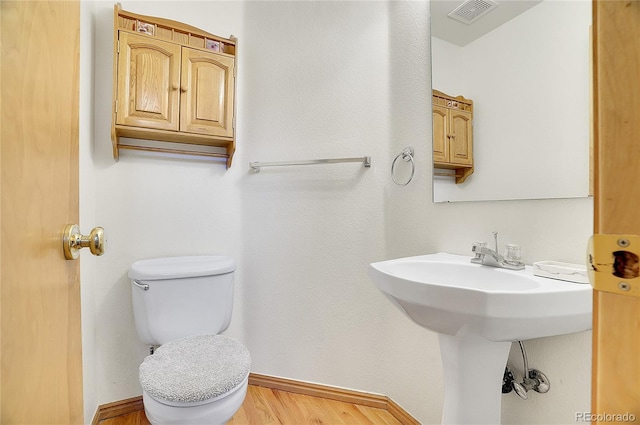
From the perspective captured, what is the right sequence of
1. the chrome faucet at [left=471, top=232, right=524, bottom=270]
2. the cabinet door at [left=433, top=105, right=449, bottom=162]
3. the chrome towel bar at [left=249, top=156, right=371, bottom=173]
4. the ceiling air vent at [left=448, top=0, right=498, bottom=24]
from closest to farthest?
the chrome faucet at [left=471, top=232, right=524, bottom=270] < the ceiling air vent at [left=448, top=0, right=498, bottom=24] < the cabinet door at [left=433, top=105, right=449, bottom=162] < the chrome towel bar at [left=249, top=156, right=371, bottom=173]

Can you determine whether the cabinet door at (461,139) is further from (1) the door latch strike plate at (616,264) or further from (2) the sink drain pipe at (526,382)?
(1) the door latch strike plate at (616,264)

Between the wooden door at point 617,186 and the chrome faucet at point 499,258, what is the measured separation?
721 mm

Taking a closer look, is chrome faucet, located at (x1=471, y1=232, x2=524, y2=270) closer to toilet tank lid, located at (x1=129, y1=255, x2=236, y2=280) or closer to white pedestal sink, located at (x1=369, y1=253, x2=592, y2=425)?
white pedestal sink, located at (x1=369, y1=253, x2=592, y2=425)

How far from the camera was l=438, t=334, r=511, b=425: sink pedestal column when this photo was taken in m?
0.84

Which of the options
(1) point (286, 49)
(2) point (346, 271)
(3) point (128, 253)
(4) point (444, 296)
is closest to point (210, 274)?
(3) point (128, 253)

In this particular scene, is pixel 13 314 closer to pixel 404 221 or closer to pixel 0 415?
pixel 0 415

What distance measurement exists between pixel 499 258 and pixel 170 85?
1.54m

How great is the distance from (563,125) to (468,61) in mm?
446

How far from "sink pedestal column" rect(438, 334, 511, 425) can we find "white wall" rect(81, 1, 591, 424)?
36cm

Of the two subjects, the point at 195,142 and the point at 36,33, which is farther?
the point at 195,142

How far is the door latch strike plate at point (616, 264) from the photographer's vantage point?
26 centimetres

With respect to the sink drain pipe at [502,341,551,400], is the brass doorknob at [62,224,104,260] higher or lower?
higher

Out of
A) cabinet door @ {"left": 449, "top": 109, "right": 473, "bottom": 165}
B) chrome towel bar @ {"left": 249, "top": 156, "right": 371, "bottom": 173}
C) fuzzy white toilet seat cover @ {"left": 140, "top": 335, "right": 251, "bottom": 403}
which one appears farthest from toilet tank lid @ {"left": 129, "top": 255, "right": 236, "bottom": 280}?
cabinet door @ {"left": 449, "top": 109, "right": 473, "bottom": 165}

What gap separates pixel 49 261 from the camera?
1.43ft
